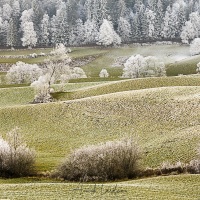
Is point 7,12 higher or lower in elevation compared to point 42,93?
higher

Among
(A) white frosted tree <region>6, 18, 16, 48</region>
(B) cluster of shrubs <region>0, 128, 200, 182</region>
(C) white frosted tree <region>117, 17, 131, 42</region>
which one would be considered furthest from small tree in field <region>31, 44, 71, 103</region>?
(C) white frosted tree <region>117, 17, 131, 42</region>

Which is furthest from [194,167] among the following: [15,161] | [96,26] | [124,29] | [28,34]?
[96,26]

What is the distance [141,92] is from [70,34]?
12448cm

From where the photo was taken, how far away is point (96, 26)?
187250 mm

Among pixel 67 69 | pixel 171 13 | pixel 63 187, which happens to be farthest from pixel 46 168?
pixel 171 13

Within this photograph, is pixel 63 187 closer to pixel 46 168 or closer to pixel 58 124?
pixel 46 168

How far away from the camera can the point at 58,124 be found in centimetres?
5859

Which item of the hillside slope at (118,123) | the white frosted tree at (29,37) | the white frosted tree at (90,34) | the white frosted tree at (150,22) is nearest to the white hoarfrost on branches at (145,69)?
the hillside slope at (118,123)

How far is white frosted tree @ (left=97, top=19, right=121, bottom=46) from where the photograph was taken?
17550 cm

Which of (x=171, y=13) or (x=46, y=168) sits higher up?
(x=171, y=13)

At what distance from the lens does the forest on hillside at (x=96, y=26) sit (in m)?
178

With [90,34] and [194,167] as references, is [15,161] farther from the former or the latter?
[90,34]

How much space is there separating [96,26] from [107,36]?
14.0 metres

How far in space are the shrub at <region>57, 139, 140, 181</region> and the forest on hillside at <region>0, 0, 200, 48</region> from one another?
13943 cm
